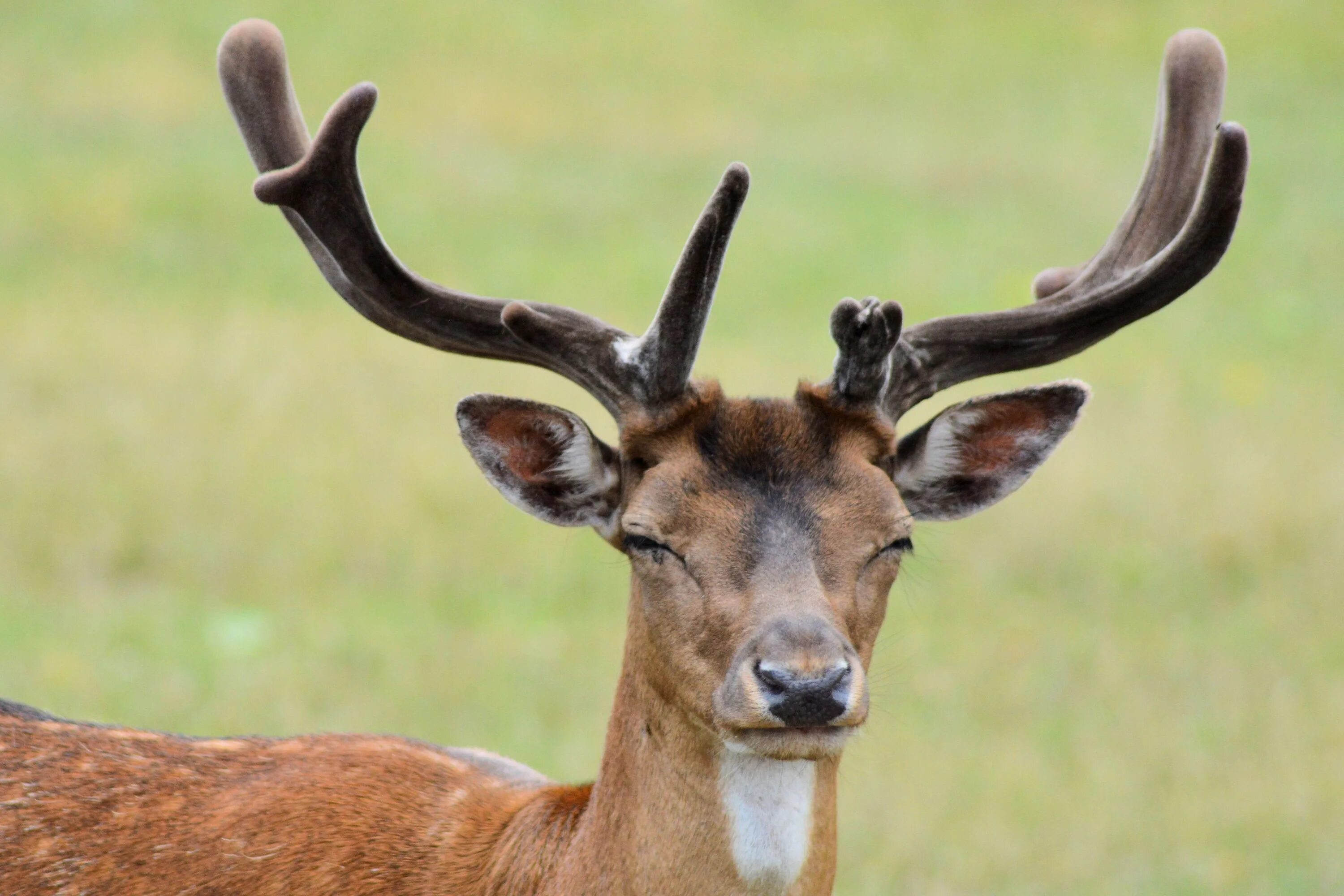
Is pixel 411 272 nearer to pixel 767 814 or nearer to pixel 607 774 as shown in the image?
pixel 607 774

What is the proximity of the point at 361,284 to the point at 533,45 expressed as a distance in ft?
90.3

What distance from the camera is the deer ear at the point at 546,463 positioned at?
16.3 ft

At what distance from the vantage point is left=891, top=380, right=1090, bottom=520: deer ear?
5156 mm

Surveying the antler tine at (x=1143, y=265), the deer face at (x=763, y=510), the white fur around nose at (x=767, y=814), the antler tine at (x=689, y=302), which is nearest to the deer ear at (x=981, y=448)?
the deer face at (x=763, y=510)

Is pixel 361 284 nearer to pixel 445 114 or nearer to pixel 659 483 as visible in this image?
pixel 659 483

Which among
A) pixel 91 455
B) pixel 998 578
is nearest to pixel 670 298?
pixel 998 578

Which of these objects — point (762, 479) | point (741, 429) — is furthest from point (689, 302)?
point (762, 479)

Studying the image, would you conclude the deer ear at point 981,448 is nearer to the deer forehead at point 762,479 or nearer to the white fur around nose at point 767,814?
the deer forehead at point 762,479

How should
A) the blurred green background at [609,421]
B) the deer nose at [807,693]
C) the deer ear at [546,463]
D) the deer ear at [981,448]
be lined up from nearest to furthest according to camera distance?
the deer nose at [807,693], the deer ear at [546,463], the deer ear at [981,448], the blurred green background at [609,421]

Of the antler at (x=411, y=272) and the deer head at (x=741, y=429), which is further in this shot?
the antler at (x=411, y=272)

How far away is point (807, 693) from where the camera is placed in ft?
13.6

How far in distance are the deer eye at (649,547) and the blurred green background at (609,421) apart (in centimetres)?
69

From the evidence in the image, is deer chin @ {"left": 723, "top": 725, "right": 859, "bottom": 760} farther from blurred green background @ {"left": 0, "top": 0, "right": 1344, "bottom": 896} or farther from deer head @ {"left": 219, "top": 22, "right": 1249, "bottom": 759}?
blurred green background @ {"left": 0, "top": 0, "right": 1344, "bottom": 896}

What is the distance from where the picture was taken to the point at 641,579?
4.71 m
